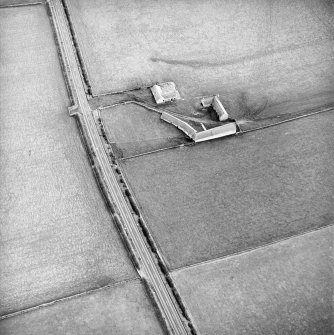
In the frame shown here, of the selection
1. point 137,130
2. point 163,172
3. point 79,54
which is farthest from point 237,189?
point 79,54

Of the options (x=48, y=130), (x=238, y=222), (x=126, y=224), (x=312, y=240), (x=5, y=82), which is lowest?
(x=312, y=240)

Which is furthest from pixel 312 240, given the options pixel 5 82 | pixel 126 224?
pixel 5 82

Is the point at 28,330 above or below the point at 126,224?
below

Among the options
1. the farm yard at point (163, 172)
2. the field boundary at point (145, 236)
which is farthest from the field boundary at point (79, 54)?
the field boundary at point (145, 236)

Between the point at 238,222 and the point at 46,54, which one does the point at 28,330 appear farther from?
the point at 46,54

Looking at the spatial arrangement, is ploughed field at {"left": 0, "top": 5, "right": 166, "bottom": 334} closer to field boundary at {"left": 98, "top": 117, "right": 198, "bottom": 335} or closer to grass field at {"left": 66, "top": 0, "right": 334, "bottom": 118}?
field boundary at {"left": 98, "top": 117, "right": 198, "bottom": 335}

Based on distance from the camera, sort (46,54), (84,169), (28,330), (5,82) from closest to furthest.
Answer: (28,330)
(84,169)
(5,82)
(46,54)

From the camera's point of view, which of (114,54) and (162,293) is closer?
(162,293)

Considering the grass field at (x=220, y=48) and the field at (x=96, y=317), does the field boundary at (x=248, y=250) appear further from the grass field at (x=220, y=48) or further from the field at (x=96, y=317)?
the grass field at (x=220, y=48)
